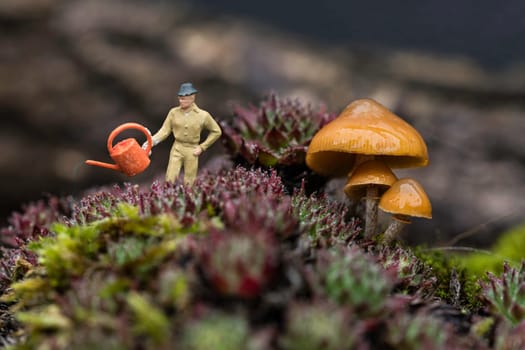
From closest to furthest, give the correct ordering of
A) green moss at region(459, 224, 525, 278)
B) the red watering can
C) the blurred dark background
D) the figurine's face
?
1. the red watering can
2. the figurine's face
3. green moss at region(459, 224, 525, 278)
4. the blurred dark background

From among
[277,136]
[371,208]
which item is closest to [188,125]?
[277,136]

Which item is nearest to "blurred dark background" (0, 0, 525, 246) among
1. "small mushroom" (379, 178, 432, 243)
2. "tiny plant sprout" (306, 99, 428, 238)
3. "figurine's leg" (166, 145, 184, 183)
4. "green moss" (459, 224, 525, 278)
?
"green moss" (459, 224, 525, 278)

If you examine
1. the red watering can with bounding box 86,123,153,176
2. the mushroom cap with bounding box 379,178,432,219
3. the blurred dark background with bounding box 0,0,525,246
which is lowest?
the mushroom cap with bounding box 379,178,432,219

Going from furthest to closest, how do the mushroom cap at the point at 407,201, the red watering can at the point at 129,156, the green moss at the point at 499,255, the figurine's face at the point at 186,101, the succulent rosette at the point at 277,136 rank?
the green moss at the point at 499,255, the succulent rosette at the point at 277,136, the figurine's face at the point at 186,101, the red watering can at the point at 129,156, the mushroom cap at the point at 407,201

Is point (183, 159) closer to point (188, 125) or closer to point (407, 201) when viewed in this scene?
point (188, 125)

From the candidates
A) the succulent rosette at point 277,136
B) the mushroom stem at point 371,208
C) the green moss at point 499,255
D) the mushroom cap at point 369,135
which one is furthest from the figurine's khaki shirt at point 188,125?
the green moss at point 499,255

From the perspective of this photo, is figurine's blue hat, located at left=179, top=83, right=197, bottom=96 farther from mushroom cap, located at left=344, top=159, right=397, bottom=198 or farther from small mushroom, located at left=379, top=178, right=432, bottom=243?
small mushroom, located at left=379, top=178, right=432, bottom=243

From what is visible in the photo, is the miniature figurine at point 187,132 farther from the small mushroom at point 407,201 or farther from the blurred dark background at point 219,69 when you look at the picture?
the blurred dark background at point 219,69
